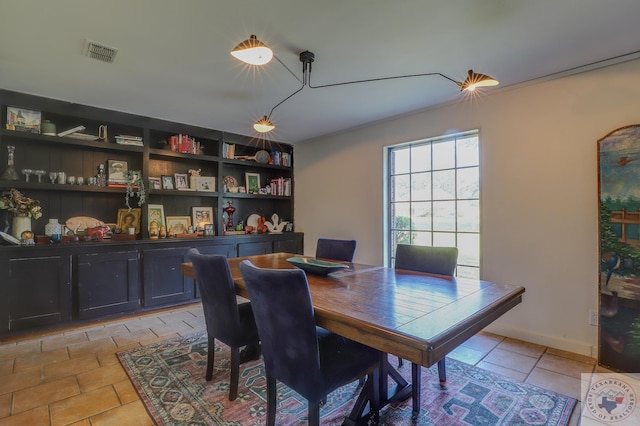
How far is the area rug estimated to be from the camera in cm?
178

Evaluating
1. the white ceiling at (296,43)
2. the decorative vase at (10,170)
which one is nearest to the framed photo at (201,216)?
the white ceiling at (296,43)

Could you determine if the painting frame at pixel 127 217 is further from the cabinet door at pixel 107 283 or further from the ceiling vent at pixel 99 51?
the ceiling vent at pixel 99 51

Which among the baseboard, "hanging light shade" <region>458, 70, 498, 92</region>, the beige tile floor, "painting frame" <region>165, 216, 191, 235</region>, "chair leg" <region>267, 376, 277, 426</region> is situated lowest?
the beige tile floor

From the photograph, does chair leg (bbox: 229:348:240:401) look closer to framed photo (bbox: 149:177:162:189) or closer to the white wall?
the white wall

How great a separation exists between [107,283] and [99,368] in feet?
4.07

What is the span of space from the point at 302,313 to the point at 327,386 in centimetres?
37

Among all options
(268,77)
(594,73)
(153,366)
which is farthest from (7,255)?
(594,73)

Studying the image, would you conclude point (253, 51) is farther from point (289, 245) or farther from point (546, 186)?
point (289, 245)

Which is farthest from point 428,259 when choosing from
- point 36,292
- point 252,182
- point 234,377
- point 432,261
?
point 36,292

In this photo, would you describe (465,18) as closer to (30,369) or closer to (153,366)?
(153,366)

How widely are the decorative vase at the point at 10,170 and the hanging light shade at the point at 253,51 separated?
113 inches

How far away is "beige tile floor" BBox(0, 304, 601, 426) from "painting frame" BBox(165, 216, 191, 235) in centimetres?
125

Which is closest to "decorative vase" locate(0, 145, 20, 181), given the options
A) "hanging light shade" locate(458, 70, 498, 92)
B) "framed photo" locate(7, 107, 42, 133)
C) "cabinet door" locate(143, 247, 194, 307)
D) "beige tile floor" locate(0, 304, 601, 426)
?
"framed photo" locate(7, 107, 42, 133)

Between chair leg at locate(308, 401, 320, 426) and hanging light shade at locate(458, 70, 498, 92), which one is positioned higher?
hanging light shade at locate(458, 70, 498, 92)
